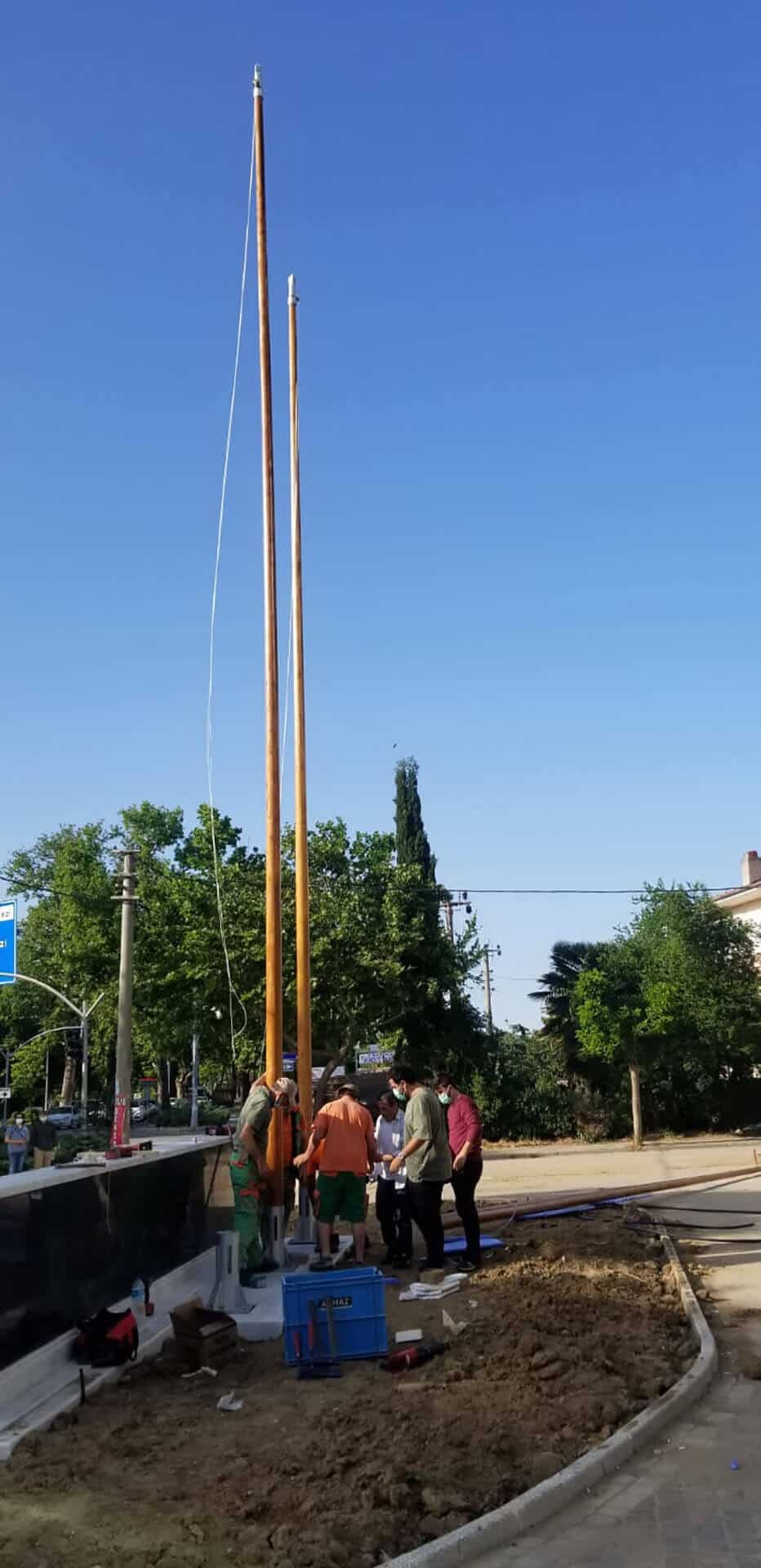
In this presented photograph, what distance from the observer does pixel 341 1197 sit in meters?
11.4

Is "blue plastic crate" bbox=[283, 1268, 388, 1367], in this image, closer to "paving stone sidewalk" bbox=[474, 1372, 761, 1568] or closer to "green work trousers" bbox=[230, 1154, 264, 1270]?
"paving stone sidewalk" bbox=[474, 1372, 761, 1568]

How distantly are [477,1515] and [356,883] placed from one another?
33.2m

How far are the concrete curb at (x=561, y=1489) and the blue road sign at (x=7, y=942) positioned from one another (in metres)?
7.57

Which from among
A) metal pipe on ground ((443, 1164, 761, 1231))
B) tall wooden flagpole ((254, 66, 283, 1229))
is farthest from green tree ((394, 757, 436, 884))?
tall wooden flagpole ((254, 66, 283, 1229))

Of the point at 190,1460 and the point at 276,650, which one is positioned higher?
the point at 276,650

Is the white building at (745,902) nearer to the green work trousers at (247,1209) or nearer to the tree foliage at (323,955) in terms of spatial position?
the tree foliage at (323,955)

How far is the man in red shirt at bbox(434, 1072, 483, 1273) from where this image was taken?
11883 millimetres

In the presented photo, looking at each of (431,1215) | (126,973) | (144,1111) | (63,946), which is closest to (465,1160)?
(431,1215)

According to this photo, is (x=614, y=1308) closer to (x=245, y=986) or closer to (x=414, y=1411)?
(x=414, y=1411)

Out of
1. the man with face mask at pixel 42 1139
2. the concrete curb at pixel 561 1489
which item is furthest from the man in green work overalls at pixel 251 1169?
the man with face mask at pixel 42 1139

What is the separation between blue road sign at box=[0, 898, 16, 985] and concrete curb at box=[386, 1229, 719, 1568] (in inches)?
298

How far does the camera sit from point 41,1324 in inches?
301

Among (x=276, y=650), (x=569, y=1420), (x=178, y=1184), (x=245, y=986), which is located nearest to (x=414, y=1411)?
(x=569, y=1420)

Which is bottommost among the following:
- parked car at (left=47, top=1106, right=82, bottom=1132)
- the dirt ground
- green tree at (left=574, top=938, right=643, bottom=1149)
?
parked car at (left=47, top=1106, right=82, bottom=1132)
